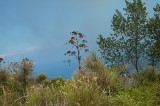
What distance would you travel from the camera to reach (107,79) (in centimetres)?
2342

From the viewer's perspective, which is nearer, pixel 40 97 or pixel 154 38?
pixel 40 97

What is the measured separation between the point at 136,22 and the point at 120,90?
22.7 metres

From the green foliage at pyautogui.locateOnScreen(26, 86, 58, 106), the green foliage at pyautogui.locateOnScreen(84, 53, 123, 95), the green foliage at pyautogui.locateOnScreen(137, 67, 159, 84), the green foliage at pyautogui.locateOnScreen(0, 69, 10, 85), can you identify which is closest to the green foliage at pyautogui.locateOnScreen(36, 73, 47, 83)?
the green foliage at pyautogui.locateOnScreen(0, 69, 10, 85)

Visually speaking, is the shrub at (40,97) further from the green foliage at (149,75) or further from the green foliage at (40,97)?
the green foliage at (149,75)

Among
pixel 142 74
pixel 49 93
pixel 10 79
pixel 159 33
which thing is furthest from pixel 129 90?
pixel 159 33

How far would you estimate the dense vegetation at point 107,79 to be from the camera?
16.4 meters

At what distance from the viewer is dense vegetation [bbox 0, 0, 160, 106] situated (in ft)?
53.9

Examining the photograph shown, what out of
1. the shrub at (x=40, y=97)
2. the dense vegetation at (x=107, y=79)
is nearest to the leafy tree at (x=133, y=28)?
the dense vegetation at (x=107, y=79)

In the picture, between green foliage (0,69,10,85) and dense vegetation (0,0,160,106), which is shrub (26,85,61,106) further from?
green foliage (0,69,10,85)

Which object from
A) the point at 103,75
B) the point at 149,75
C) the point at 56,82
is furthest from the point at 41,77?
the point at 103,75

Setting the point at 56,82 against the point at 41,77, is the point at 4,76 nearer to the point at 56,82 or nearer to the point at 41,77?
the point at 56,82

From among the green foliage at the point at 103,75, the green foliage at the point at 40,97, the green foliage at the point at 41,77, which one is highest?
the green foliage at the point at 41,77

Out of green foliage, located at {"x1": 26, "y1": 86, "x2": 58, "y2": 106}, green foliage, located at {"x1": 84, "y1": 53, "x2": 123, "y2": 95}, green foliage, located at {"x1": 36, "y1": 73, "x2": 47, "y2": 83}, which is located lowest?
green foliage, located at {"x1": 26, "y1": 86, "x2": 58, "y2": 106}

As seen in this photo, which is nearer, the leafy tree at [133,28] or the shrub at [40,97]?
the shrub at [40,97]
